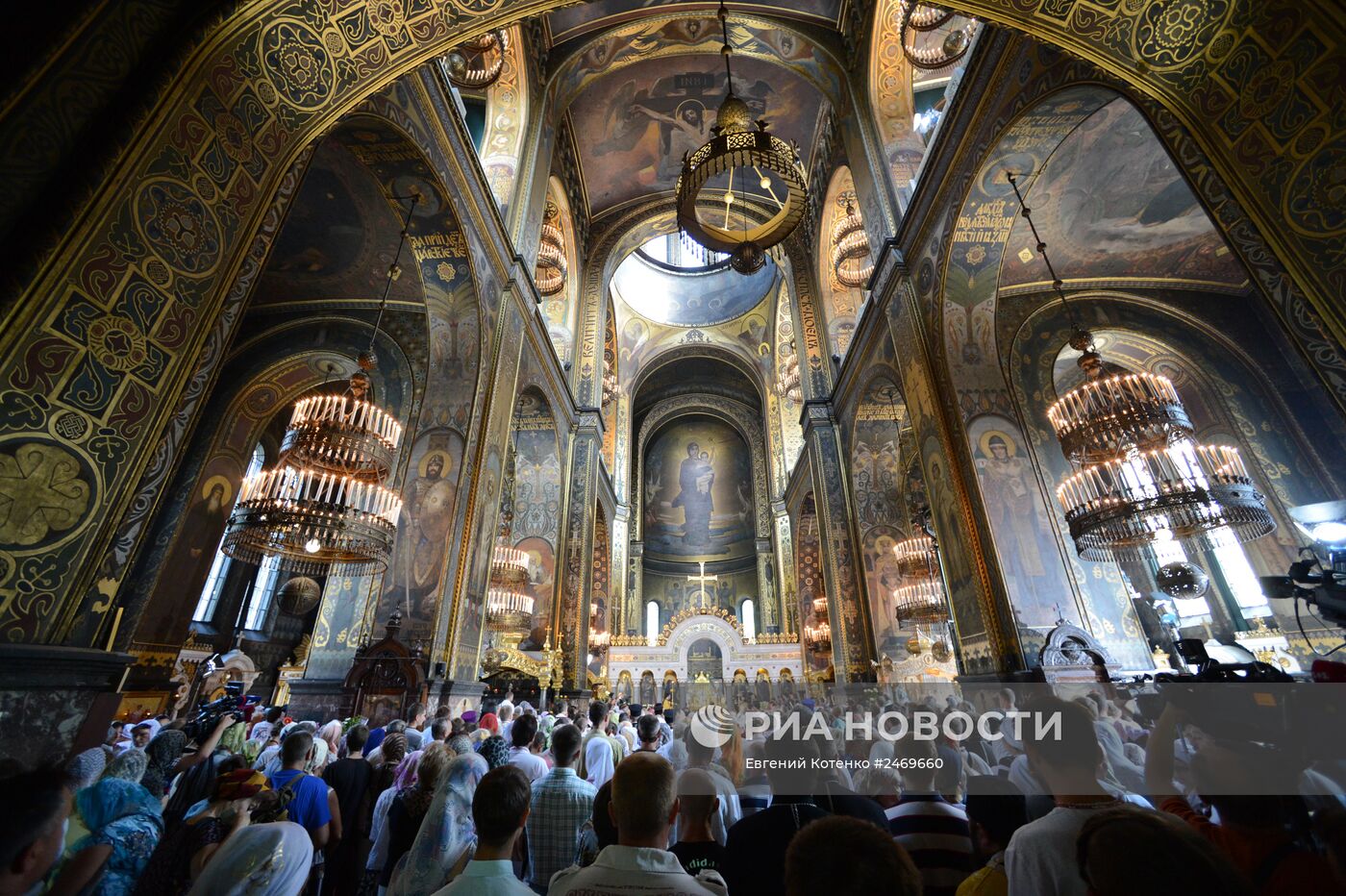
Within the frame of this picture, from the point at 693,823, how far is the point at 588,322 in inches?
569

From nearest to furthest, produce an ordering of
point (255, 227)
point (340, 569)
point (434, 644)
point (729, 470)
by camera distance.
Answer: point (255, 227), point (434, 644), point (340, 569), point (729, 470)

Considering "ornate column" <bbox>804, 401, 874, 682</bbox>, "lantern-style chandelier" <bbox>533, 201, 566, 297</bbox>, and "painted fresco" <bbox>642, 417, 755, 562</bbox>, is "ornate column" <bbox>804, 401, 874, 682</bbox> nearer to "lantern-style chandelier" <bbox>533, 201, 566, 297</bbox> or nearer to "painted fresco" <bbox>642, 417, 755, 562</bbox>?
"lantern-style chandelier" <bbox>533, 201, 566, 297</bbox>

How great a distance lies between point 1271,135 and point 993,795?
4.25 m

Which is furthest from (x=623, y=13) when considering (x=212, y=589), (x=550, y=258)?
(x=212, y=589)

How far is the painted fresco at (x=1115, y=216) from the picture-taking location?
7.21 metres

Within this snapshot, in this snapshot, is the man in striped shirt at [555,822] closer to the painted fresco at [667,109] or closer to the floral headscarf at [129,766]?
the floral headscarf at [129,766]

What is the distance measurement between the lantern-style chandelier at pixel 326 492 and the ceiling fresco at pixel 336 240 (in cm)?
294

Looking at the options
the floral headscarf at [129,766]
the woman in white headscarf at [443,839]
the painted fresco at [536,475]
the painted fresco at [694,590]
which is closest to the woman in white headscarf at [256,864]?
the woman in white headscarf at [443,839]

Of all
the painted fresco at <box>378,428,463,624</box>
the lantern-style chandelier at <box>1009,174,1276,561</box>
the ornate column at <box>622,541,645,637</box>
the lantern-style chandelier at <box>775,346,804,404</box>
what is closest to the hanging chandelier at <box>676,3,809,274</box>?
the lantern-style chandelier at <box>1009,174,1276,561</box>

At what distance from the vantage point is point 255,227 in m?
3.56

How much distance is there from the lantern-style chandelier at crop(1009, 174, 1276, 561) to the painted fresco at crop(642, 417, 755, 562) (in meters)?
21.5

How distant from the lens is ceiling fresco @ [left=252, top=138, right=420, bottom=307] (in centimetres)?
709

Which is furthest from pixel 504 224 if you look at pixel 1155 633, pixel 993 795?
→ pixel 1155 633

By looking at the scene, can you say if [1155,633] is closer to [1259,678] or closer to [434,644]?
[1259,678]
